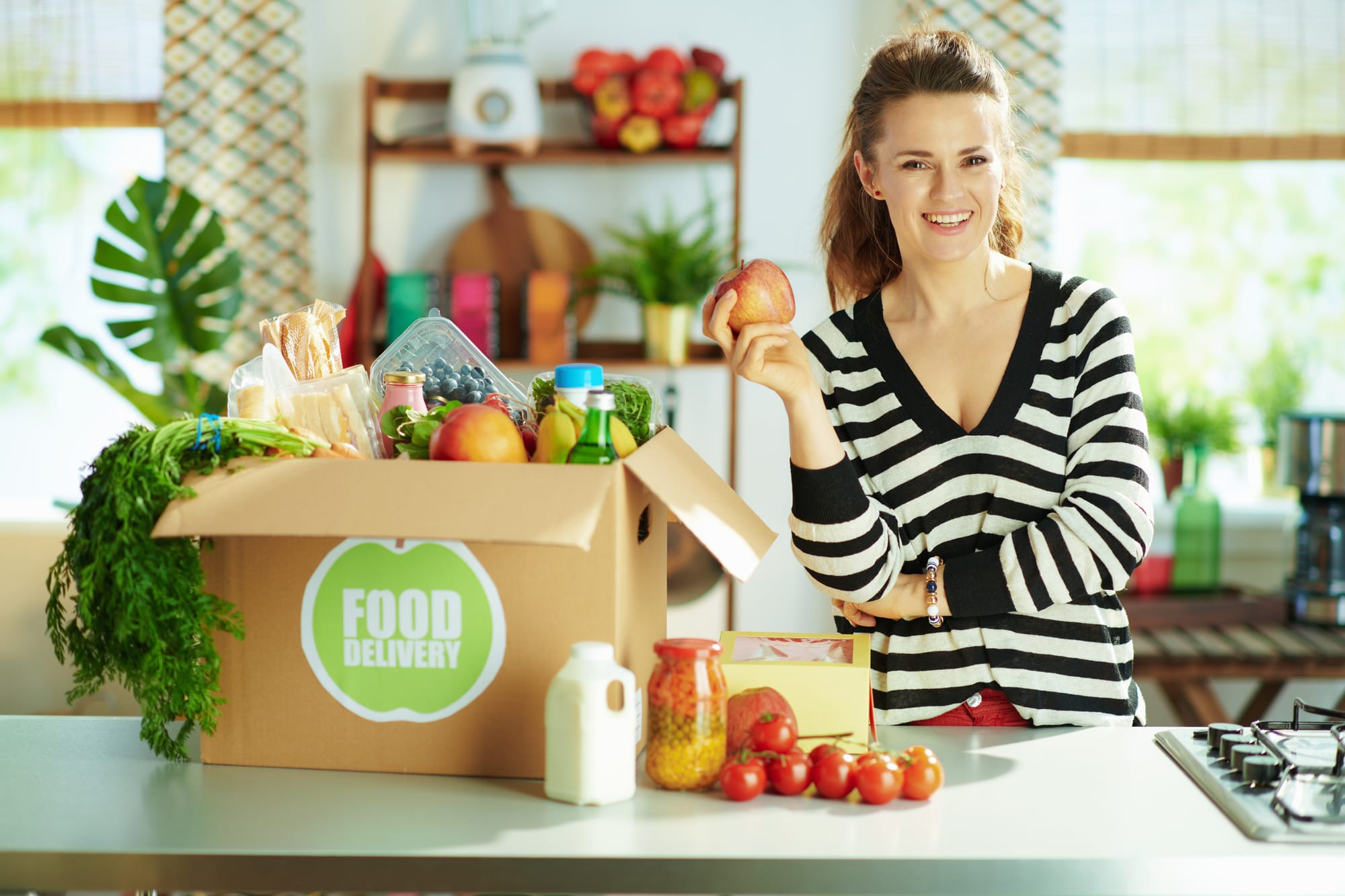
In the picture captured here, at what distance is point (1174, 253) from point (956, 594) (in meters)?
2.65

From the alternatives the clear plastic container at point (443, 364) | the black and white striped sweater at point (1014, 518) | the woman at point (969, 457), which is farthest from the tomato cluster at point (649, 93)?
the clear plastic container at point (443, 364)

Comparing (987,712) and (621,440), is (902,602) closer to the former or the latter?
(987,712)

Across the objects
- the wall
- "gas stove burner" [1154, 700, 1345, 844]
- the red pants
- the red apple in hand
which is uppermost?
the wall

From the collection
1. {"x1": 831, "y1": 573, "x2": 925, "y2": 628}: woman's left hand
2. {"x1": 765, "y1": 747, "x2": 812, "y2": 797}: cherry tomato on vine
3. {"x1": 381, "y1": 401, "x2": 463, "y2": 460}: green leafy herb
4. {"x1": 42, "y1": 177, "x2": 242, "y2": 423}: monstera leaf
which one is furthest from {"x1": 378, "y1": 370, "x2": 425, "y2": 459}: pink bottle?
{"x1": 42, "y1": 177, "x2": 242, "y2": 423}: monstera leaf

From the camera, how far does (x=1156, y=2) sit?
3.29 metres

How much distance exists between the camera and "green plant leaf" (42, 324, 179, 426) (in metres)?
2.78

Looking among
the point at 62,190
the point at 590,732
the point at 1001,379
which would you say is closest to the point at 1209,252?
the point at 1001,379

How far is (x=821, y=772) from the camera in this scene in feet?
3.09

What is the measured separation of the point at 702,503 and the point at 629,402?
0.49ft

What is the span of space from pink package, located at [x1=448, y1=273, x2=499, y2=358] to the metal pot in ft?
6.86

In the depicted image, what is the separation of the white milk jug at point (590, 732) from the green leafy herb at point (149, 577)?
11.6 inches

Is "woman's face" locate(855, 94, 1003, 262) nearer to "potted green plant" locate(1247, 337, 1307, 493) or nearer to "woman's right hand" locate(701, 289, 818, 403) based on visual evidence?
"woman's right hand" locate(701, 289, 818, 403)

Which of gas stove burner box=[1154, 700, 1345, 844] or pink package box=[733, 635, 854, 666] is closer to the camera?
gas stove burner box=[1154, 700, 1345, 844]

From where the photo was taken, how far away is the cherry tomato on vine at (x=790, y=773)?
937 millimetres
